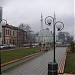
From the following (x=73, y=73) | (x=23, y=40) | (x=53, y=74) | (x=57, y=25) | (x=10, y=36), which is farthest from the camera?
(x=23, y=40)

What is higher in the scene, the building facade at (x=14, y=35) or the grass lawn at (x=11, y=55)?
the building facade at (x=14, y=35)

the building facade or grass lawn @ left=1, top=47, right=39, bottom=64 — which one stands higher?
the building facade

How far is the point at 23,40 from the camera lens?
101 metres

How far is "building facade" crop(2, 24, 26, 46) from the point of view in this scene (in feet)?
269

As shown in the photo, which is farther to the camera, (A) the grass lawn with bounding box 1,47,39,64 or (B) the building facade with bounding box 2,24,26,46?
(B) the building facade with bounding box 2,24,26,46

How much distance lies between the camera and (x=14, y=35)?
9225 cm

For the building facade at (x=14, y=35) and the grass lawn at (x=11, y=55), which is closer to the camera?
the grass lawn at (x=11, y=55)

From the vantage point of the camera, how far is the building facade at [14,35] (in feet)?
269

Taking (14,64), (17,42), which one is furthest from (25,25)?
(14,64)

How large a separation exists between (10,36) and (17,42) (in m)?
7.85

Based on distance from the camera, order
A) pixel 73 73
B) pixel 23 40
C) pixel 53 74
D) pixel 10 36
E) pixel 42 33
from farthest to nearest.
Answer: pixel 23 40 < pixel 42 33 < pixel 10 36 < pixel 73 73 < pixel 53 74

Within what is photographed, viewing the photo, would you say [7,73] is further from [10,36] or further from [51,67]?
[10,36]

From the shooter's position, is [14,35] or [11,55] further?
[14,35]

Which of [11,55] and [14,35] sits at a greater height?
[14,35]
